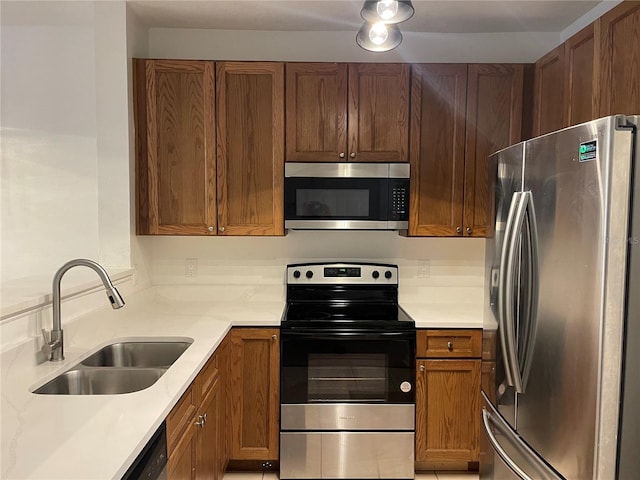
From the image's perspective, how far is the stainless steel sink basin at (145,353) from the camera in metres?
2.02

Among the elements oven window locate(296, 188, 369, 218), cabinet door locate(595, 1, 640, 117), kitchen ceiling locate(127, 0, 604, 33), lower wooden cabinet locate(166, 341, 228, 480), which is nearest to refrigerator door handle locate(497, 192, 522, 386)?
cabinet door locate(595, 1, 640, 117)

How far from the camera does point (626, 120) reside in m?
1.23

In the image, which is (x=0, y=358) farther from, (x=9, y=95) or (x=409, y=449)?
(x=409, y=449)

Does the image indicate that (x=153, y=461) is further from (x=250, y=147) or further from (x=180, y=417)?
(x=250, y=147)

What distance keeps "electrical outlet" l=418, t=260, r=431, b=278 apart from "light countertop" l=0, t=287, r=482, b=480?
24cm

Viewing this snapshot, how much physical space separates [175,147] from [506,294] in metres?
1.91

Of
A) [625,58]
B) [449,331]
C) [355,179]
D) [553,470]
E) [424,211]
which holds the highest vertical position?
[625,58]

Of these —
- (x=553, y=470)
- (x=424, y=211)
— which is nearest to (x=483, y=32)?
(x=424, y=211)

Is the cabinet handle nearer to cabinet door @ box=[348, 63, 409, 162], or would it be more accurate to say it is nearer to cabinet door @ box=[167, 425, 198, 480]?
cabinet door @ box=[167, 425, 198, 480]

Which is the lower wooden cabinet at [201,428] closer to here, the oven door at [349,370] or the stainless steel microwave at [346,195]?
the oven door at [349,370]

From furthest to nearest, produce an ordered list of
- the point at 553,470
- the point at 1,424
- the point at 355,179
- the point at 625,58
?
the point at 355,179, the point at 625,58, the point at 553,470, the point at 1,424

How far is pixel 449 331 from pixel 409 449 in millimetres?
668

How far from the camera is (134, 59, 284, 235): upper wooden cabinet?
2.59m

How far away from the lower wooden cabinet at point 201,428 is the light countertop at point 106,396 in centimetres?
10
